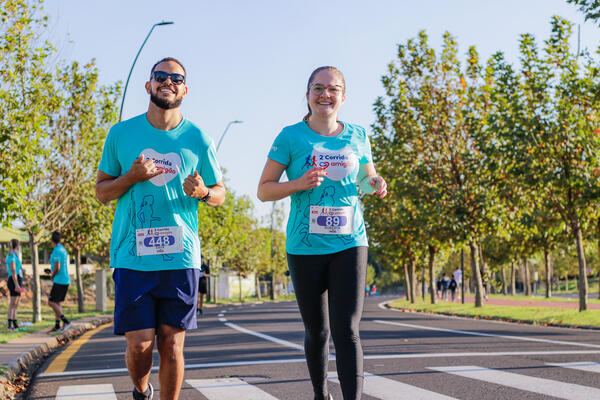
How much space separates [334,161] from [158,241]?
3.83 ft

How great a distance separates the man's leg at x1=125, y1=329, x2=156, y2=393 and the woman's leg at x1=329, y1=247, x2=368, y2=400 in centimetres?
105

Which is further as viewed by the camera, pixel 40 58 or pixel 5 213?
pixel 40 58

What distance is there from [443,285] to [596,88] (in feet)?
116

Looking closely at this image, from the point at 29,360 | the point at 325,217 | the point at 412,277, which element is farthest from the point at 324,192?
the point at 412,277

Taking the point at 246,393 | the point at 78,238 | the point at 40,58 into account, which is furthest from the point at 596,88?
the point at 78,238

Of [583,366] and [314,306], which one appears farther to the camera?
[583,366]

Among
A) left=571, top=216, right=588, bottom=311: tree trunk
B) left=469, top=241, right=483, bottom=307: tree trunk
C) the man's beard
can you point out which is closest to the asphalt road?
the man's beard

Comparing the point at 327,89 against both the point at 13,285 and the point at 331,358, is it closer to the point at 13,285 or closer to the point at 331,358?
the point at 331,358

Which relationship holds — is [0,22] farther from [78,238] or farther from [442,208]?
[442,208]

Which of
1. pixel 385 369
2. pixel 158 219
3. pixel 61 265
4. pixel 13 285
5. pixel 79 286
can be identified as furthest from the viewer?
pixel 79 286

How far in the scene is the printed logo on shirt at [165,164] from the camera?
4.13 meters

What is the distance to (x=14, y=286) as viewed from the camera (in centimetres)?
1464

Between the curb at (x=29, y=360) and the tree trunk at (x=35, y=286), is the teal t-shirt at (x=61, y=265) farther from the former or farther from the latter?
the tree trunk at (x=35, y=286)

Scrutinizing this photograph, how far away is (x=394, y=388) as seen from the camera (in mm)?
6574
